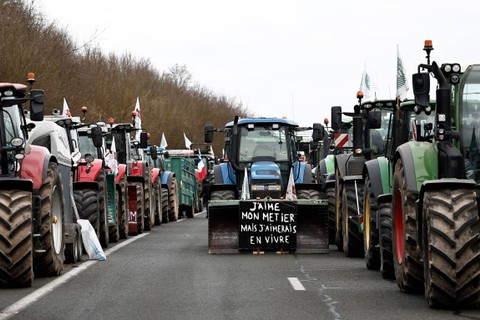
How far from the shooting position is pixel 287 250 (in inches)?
854

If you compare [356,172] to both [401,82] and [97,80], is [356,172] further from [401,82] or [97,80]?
[97,80]

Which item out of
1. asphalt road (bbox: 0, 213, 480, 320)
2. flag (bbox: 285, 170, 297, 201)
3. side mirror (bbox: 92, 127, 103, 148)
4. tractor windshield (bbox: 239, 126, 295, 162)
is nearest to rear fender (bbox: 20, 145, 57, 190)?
asphalt road (bbox: 0, 213, 480, 320)

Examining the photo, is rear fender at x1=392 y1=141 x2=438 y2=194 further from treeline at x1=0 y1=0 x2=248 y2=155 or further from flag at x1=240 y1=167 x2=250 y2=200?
treeline at x1=0 y1=0 x2=248 y2=155

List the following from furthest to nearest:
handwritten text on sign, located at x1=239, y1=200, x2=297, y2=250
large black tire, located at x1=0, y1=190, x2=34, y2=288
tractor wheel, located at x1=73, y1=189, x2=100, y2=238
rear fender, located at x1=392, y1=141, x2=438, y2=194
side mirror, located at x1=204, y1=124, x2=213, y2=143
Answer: side mirror, located at x1=204, y1=124, x2=213, y2=143, tractor wheel, located at x1=73, y1=189, x2=100, y2=238, handwritten text on sign, located at x1=239, y1=200, x2=297, y2=250, large black tire, located at x1=0, y1=190, x2=34, y2=288, rear fender, located at x1=392, y1=141, x2=438, y2=194

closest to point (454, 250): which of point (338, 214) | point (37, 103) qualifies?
point (37, 103)

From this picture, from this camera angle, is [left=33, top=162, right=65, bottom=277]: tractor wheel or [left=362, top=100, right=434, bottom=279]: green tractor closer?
[left=362, top=100, right=434, bottom=279]: green tractor

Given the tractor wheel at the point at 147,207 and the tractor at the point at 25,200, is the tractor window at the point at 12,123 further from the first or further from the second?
the tractor wheel at the point at 147,207

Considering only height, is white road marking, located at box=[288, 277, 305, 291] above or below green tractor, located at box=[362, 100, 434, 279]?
below

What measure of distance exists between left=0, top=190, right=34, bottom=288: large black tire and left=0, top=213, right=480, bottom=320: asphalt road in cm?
24

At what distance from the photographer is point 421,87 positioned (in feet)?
41.4

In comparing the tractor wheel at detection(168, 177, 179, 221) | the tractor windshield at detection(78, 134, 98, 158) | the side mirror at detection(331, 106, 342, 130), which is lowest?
the tractor wheel at detection(168, 177, 179, 221)

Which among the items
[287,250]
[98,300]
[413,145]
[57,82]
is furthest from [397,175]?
[57,82]

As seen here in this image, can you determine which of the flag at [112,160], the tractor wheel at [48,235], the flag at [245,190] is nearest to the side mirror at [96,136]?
the flag at [112,160]

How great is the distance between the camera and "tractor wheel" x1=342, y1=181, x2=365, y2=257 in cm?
2039
